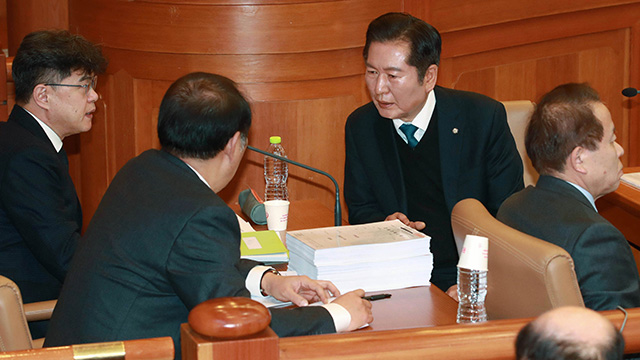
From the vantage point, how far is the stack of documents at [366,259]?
6.41 ft

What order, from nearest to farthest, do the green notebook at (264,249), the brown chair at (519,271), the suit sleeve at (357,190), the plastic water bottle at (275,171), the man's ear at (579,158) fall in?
the brown chair at (519,271)
the man's ear at (579,158)
the green notebook at (264,249)
the suit sleeve at (357,190)
the plastic water bottle at (275,171)

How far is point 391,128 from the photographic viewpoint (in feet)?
9.17

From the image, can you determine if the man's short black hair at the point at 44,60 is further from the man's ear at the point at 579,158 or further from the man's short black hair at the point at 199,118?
the man's ear at the point at 579,158

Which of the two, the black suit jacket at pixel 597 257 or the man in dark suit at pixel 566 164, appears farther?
the man in dark suit at pixel 566 164

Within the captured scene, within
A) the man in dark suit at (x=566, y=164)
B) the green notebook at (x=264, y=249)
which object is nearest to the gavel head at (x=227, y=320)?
the man in dark suit at (x=566, y=164)

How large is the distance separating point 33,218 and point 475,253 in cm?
139

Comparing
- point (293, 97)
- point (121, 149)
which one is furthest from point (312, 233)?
point (121, 149)

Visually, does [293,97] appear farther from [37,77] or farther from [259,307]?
[259,307]

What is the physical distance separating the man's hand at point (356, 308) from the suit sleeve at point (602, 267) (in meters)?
0.48

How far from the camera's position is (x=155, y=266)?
5.35 ft

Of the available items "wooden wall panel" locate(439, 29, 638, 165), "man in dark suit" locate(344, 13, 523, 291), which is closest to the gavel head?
"man in dark suit" locate(344, 13, 523, 291)

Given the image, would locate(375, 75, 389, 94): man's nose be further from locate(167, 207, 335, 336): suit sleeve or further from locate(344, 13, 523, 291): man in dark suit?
locate(167, 207, 335, 336): suit sleeve

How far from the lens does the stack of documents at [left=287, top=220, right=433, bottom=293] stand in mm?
1955

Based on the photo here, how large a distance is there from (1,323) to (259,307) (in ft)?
2.69
